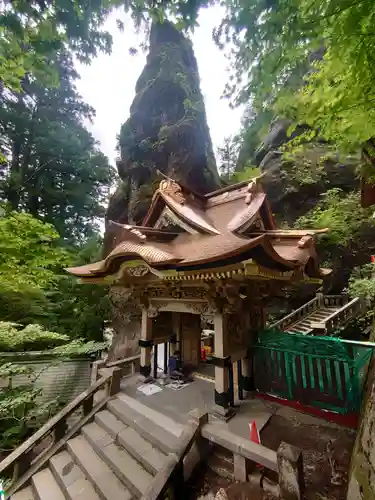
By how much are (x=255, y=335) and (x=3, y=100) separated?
92.5 ft

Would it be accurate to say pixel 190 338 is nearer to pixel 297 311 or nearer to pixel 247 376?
pixel 247 376

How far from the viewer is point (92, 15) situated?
266cm

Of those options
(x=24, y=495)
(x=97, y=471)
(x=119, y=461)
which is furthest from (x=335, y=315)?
(x=24, y=495)

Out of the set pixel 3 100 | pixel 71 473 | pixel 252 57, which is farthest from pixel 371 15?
pixel 3 100

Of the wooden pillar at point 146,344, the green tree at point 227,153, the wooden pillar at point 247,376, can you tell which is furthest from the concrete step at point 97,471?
the green tree at point 227,153

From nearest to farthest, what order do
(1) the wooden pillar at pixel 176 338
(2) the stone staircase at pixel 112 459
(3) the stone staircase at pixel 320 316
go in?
(2) the stone staircase at pixel 112 459, (1) the wooden pillar at pixel 176 338, (3) the stone staircase at pixel 320 316

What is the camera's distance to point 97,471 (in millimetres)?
4527

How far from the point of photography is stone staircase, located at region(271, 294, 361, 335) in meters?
10.8

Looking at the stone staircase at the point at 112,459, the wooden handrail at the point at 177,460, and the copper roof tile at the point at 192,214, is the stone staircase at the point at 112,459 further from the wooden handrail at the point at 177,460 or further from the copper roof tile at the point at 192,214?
the copper roof tile at the point at 192,214

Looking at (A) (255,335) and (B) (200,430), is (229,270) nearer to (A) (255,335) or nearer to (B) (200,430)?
(A) (255,335)

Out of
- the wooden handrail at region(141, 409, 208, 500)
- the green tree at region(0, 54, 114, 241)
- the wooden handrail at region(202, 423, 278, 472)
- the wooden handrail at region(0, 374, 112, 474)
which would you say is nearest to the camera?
the wooden handrail at region(202, 423, 278, 472)

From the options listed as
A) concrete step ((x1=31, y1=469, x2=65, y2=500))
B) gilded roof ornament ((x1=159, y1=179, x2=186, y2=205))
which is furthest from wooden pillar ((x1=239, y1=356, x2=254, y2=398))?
gilded roof ornament ((x1=159, y1=179, x2=186, y2=205))

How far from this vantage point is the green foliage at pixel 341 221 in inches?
564

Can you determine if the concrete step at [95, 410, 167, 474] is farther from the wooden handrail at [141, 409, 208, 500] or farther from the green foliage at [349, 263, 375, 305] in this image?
the green foliage at [349, 263, 375, 305]
